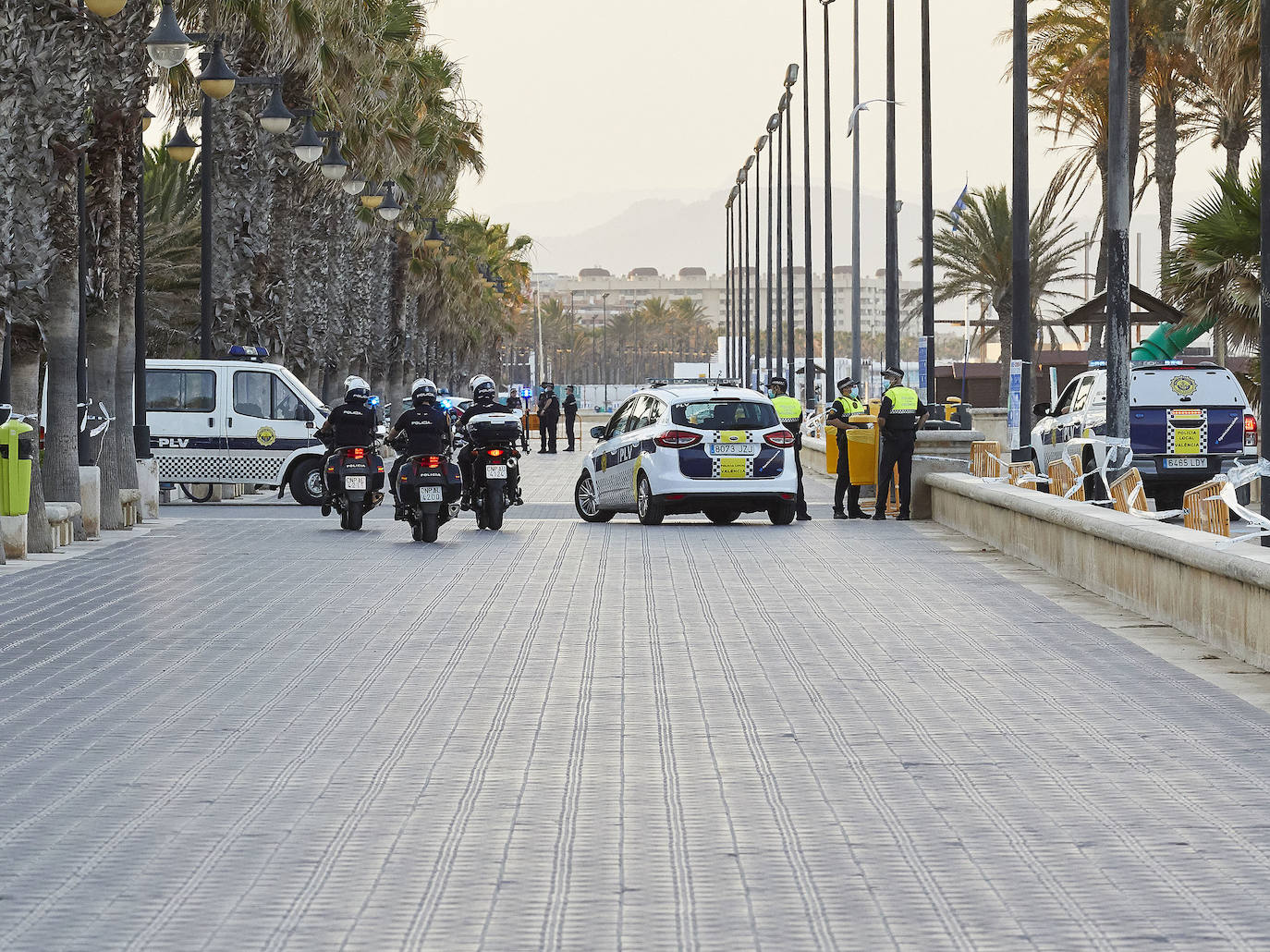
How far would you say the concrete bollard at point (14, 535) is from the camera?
59.9ft

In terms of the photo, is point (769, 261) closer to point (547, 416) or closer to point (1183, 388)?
point (547, 416)

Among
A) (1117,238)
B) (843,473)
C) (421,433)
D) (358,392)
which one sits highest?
(1117,238)

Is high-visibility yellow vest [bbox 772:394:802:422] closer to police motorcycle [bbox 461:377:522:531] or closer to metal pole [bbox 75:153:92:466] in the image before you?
police motorcycle [bbox 461:377:522:531]

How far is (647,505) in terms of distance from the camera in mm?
23500

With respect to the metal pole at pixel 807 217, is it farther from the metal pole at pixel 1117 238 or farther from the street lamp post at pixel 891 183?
the metal pole at pixel 1117 238

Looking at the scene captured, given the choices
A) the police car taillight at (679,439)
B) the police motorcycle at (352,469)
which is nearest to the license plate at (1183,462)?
the police car taillight at (679,439)

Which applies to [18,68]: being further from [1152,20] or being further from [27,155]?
[1152,20]

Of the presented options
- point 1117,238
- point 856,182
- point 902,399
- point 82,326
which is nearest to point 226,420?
point 82,326

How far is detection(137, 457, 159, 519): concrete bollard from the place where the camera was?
24509 mm

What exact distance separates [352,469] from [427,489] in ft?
6.68

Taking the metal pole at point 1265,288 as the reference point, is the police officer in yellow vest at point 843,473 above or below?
below

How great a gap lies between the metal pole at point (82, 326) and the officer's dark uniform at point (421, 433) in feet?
11.2

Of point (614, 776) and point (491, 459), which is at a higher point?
point (491, 459)

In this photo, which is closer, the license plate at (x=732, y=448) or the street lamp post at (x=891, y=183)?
the license plate at (x=732, y=448)
